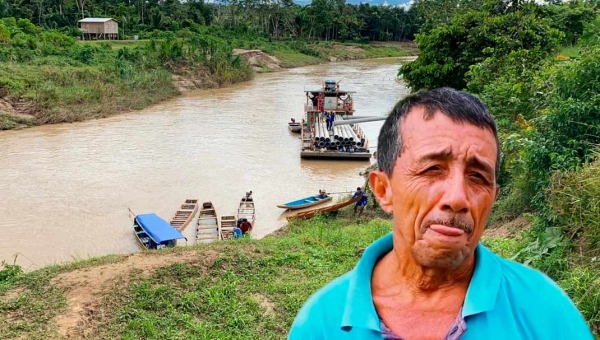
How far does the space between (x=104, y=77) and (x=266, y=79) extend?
12.5m

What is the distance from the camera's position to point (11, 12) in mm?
39156

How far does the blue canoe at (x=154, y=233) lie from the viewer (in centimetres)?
909

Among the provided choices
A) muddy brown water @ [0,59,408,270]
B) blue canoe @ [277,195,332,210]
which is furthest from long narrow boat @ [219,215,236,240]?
blue canoe @ [277,195,332,210]

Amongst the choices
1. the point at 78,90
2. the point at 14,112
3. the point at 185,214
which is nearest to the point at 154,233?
the point at 185,214

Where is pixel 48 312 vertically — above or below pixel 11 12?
below

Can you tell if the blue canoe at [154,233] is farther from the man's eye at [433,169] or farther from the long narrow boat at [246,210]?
the man's eye at [433,169]

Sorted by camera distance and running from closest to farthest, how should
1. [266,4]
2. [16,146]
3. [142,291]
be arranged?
[142,291] → [16,146] → [266,4]

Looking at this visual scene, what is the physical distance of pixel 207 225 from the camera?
10.7m

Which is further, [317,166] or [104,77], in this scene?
[104,77]

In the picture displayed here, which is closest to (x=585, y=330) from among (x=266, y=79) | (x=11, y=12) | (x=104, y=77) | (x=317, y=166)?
(x=317, y=166)

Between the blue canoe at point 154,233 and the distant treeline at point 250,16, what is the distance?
115 ft

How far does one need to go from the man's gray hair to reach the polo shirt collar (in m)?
0.20

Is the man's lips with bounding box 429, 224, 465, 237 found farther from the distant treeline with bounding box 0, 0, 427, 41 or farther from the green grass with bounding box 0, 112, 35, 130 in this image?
the distant treeline with bounding box 0, 0, 427, 41

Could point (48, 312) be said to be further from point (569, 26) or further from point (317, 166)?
point (569, 26)
